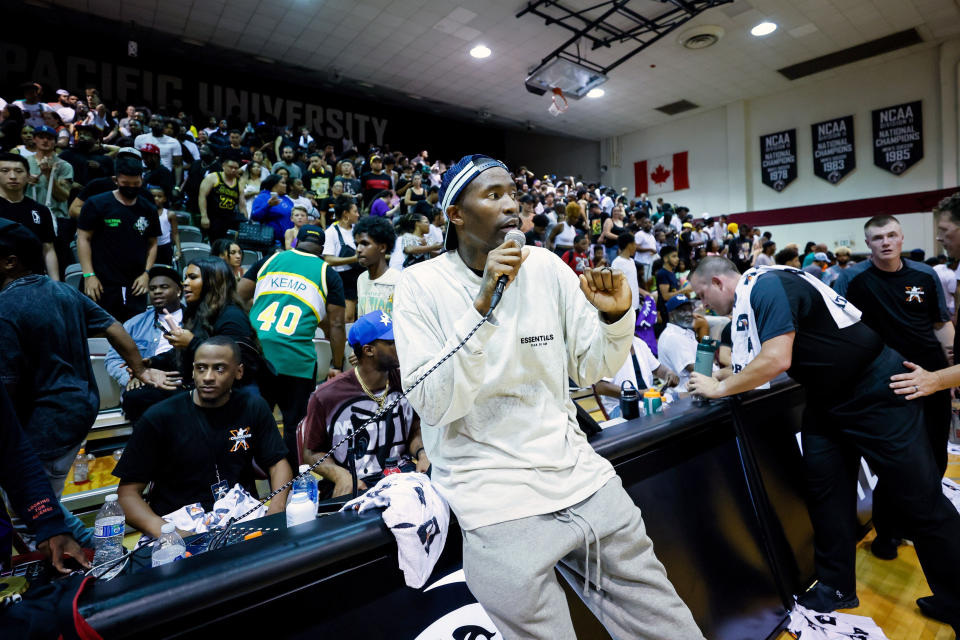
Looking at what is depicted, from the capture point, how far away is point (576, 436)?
4.27 feet

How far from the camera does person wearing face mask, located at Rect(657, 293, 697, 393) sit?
13.8 feet

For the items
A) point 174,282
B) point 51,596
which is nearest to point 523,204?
point 174,282

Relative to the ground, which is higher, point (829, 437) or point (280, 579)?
point (280, 579)

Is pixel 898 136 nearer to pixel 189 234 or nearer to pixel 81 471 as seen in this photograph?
pixel 189 234

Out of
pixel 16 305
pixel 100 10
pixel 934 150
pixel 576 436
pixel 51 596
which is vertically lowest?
pixel 51 596

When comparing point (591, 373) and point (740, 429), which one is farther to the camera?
point (740, 429)

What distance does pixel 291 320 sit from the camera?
340cm

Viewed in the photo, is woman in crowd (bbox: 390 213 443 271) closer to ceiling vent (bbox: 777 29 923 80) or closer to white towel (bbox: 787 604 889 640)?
white towel (bbox: 787 604 889 640)

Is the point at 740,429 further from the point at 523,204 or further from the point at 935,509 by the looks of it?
the point at 523,204

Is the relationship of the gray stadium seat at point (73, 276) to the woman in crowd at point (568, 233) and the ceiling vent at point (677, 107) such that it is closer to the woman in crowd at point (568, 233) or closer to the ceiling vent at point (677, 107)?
the woman in crowd at point (568, 233)

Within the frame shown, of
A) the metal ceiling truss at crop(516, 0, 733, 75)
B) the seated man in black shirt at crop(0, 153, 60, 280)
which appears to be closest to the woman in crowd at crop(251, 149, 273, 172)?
the seated man in black shirt at crop(0, 153, 60, 280)

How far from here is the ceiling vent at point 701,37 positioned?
1155cm

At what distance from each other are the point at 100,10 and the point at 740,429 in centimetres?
1464

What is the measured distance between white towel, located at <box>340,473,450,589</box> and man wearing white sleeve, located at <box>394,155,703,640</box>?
0.07 m
